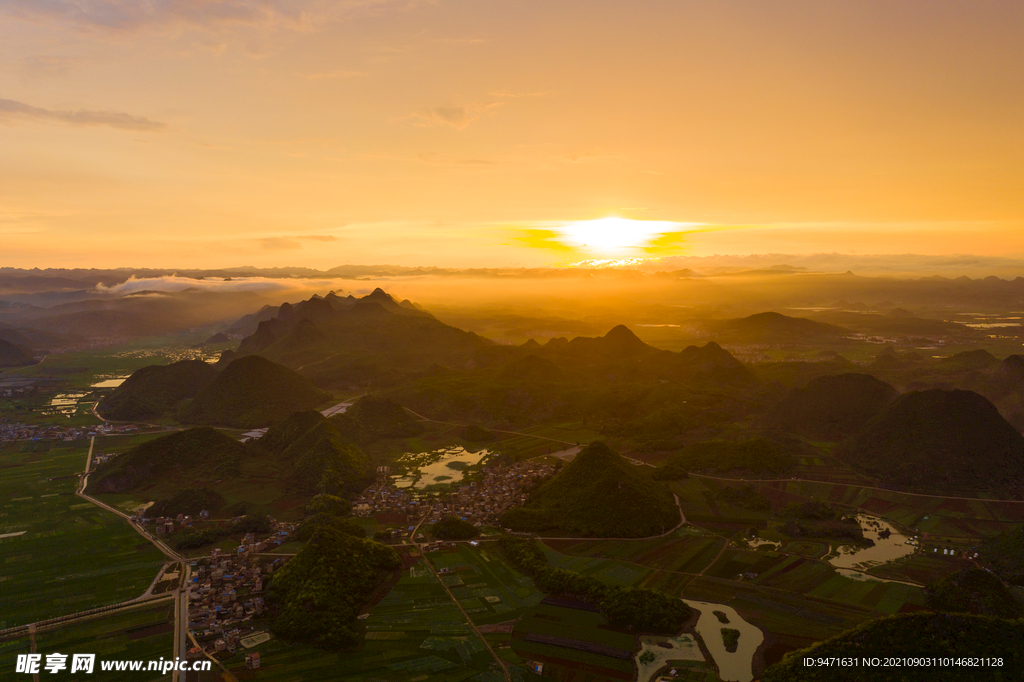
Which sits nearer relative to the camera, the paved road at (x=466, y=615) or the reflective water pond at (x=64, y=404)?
the paved road at (x=466, y=615)

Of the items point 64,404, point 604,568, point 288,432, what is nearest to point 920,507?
point 604,568

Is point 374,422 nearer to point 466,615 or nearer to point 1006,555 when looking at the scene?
point 466,615

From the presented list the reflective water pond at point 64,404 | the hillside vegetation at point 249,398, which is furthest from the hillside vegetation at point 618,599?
the reflective water pond at point 64,404

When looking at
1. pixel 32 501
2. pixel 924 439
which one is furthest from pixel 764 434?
pixel 32 501

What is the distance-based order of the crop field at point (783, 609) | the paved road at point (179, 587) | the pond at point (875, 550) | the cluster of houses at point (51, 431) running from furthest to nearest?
the cluster of houses at point (51, 431) → the pond at point (875, 550) → the crop field at point (783, 609) → the paved road at point (179, 587)

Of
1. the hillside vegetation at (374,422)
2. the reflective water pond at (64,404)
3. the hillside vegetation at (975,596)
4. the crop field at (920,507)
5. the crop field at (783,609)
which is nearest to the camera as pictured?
the hillside vegetation at (975,596)

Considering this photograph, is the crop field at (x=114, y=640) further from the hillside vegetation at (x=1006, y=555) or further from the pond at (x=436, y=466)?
the hillside vegetation at (x=1006, y=555)

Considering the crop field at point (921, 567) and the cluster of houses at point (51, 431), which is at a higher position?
the crop field at point (921, 567)
